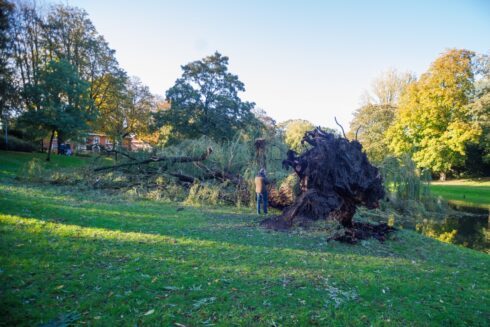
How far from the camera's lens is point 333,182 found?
22.9 feet

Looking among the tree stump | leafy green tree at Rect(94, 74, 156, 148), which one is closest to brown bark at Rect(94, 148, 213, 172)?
the tree stump

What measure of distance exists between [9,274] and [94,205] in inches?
221

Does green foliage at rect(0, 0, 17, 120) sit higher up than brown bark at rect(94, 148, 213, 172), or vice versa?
green foliage at rect(0, 0, 17, 120)

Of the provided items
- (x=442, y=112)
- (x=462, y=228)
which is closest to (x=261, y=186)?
(x=462, y=228)

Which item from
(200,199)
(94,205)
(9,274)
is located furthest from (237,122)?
(9,274)

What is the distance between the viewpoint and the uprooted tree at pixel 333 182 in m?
6.68

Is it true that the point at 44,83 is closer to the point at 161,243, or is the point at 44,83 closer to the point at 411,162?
the point at 161,243

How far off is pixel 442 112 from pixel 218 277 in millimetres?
28422

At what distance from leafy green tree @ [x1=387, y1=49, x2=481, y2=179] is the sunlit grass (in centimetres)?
2104

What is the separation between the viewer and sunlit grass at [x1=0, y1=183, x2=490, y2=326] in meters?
3.10

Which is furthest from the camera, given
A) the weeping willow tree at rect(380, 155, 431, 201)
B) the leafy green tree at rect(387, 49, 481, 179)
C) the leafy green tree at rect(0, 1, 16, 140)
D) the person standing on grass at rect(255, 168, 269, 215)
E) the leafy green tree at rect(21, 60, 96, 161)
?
the leafy green tree at rect(387, 49, 481, 179)

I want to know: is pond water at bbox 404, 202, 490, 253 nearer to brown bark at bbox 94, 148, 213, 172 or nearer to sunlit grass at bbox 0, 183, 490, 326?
sunlit grass at bbox 0, 183, 490, 326

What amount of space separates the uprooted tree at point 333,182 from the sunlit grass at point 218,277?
38.8 inches

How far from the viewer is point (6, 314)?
9.36 ft
